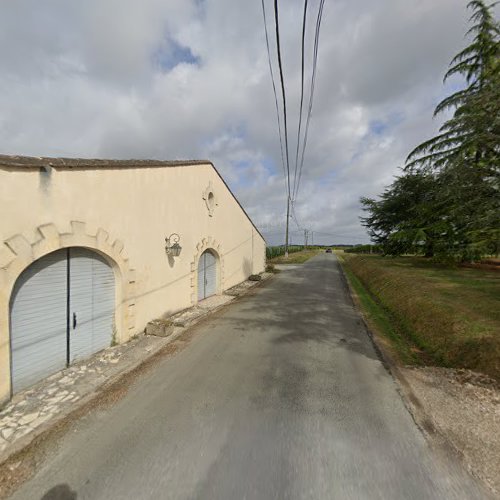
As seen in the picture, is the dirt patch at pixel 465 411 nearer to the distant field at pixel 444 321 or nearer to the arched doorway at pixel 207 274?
the distant field at pixel 444 321

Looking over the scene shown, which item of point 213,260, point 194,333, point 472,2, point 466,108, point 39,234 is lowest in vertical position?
point 194,333

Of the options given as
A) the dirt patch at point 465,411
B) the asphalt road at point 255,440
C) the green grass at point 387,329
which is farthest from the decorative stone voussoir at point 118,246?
the green grass at point 387,329

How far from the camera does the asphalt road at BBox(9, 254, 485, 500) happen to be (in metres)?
2.59

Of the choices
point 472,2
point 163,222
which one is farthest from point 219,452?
point 472,2

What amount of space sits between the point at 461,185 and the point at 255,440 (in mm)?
9779

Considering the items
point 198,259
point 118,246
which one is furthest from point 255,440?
point 198,259

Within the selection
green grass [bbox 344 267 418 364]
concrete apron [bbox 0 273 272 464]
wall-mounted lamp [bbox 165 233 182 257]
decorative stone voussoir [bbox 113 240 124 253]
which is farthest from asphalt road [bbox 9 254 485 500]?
wall-mounted lamp [bbox 165 233 182 257]

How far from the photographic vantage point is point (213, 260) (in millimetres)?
12938

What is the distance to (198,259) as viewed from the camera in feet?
35.3

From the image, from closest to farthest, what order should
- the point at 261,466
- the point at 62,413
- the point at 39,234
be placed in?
the point at 261,466 < the point at 62,413 < the point at 39,234

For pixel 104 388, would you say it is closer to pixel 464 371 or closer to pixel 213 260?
pixel 464 371

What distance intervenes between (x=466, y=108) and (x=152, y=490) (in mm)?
12254

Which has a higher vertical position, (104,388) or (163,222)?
(163,222)

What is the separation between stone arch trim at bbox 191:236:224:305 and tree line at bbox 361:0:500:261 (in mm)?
9374
